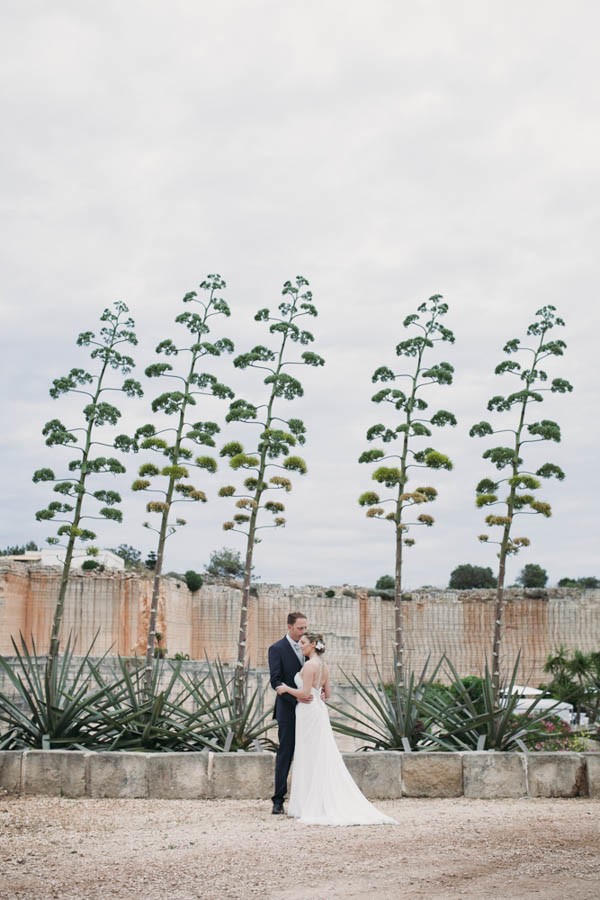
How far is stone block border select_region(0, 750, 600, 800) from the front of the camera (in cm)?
740

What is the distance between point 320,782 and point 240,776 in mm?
1160

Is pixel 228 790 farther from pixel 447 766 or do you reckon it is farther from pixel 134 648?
pixel 134 648

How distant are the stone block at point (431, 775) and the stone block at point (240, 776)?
1.02m

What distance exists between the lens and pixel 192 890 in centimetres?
427

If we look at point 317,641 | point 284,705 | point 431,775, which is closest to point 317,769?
point 284,705

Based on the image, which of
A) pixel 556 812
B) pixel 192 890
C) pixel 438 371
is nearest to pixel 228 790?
pixel 556 812

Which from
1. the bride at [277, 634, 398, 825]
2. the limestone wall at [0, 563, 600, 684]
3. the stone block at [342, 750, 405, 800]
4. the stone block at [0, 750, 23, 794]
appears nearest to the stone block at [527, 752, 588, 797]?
the stone block at [342, 750, 405, 800]

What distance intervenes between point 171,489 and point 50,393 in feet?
10.2

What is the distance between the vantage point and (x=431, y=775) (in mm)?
7488

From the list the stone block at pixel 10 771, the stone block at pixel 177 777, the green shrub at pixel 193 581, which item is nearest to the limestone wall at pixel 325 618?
the green shrub at pixel 193 581

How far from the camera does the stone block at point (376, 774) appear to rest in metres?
7.39

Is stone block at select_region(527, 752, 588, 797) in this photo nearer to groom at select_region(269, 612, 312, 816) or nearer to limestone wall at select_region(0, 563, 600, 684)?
groom at select_region(269, 612, 312, 816)

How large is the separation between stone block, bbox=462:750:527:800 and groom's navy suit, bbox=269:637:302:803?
1.46 m

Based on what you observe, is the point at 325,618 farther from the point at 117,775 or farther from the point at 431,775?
the point at 117,775
